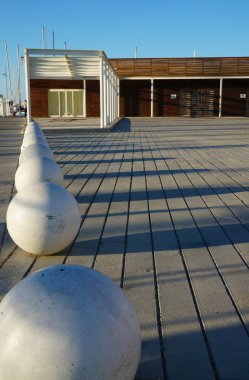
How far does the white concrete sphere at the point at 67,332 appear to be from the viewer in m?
2.29

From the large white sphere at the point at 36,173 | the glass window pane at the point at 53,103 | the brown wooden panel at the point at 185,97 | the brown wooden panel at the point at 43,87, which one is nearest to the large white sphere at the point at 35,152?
the large white sphere at the point at 36,173

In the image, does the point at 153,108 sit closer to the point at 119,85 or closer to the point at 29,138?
the point at 119,85

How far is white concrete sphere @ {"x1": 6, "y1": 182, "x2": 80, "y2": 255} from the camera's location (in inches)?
188

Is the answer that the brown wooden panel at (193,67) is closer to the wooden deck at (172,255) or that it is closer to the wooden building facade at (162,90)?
the wooden building facade at (162,90)

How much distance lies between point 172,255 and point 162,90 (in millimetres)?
35741

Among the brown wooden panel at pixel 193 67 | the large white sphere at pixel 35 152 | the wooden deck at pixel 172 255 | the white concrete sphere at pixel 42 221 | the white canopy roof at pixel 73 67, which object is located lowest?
the wooden deck at pixel 172 255

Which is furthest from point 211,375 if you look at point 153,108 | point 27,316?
point 153,108

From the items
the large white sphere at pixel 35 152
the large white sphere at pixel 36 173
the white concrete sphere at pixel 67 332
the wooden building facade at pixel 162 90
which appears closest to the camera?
the white concrete sphere at pixel 67 332

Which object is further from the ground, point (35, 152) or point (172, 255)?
point (35, 152)

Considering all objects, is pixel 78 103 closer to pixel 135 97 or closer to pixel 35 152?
pixel 135 97

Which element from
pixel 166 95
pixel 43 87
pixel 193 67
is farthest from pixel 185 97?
pixel 43 87

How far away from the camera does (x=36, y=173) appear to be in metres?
6.89

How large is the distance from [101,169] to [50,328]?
28.4 ft

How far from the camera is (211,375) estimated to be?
2.78 m
